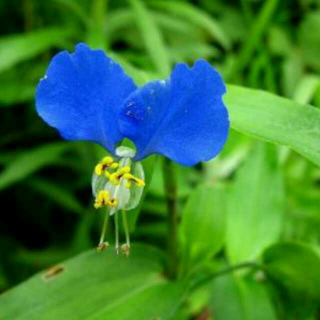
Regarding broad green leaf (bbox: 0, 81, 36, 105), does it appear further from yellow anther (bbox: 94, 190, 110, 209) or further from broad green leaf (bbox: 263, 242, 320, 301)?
yellow anther (bbox: 94, 190, 110, 209)

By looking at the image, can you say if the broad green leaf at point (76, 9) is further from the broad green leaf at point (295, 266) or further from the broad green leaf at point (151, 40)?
the broad green leaf at point (295, 266)

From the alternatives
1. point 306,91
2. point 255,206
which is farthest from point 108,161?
point 306,91

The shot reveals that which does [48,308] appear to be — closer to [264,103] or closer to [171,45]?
[264,103]

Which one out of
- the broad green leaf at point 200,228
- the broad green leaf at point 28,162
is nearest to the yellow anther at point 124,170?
the broad green leaf at point 200,228

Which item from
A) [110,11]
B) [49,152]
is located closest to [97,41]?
[49,152]

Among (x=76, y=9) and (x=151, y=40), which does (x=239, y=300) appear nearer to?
(x=151, y=40)
